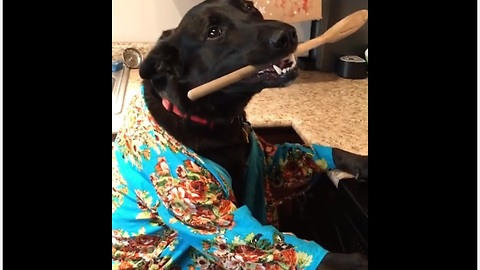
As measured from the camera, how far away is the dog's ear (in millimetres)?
525

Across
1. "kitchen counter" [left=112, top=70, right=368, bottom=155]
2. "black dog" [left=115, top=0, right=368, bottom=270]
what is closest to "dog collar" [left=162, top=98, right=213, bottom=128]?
"black dog" [left=115, top=0, right=368, bottom=270]

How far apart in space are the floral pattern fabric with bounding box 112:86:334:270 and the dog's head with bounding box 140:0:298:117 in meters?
0.04

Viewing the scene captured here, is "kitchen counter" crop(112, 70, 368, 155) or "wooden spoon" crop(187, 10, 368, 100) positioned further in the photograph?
"kitchen counter" crop(112, 70, 368, 155)

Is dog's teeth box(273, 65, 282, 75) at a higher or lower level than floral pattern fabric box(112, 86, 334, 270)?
higher

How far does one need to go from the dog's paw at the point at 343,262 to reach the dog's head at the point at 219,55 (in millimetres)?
167

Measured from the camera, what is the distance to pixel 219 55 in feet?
1.66

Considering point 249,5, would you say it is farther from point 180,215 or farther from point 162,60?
point 180,215

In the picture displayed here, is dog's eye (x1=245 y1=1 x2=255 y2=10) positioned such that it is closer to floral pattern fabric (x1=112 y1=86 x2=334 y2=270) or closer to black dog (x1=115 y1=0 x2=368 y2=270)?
black dog (x1=115 y1=0 x2=368 y2=270)

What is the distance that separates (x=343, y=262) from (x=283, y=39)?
0.70ft

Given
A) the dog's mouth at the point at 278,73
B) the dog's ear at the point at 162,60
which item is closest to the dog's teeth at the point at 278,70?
the dog's mouth at the point at 278,73

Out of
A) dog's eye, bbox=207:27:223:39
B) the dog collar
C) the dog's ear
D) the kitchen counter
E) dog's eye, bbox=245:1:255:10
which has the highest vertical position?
dog's eye, bbox=245:1:255:10

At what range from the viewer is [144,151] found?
0.51 meters
